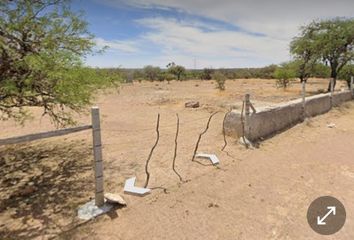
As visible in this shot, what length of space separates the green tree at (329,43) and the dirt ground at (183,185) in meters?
11.0

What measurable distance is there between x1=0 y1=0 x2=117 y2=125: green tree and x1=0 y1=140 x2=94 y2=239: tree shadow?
1426 millimetres

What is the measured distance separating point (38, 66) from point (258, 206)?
4.16 m

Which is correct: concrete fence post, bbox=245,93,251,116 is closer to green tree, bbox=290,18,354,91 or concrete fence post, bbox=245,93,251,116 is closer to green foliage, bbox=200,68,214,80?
green tree, bbox=290,18,354,91

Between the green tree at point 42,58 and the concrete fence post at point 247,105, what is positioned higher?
the green tree at point 42,58

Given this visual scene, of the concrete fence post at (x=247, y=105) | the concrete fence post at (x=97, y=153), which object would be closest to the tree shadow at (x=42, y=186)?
the concrete fence post at (x=97, y=153)

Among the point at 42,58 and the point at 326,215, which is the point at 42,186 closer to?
the point at 42,58

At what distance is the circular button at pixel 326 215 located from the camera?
4.02 meters

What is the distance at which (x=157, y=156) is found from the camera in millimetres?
7109

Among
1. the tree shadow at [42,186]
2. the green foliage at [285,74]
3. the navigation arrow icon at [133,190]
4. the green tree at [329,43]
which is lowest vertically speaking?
the tree shadow at [42,186]

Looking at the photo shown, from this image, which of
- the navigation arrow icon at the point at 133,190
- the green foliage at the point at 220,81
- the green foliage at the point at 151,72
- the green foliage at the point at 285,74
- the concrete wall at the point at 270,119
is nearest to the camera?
the navigation arrow icon at the point at 133,190

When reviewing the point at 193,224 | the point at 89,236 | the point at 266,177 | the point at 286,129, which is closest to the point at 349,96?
the point at 286,129

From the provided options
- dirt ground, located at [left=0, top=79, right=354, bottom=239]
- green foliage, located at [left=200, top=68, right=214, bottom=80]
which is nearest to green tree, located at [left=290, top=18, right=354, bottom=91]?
dirt ground, located at [left=0, top=79, right=354, bottom=239]

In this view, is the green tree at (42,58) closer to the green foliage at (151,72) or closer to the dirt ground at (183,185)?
the dirt ground at (183,185)

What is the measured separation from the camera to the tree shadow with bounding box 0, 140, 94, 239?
4.21 m
